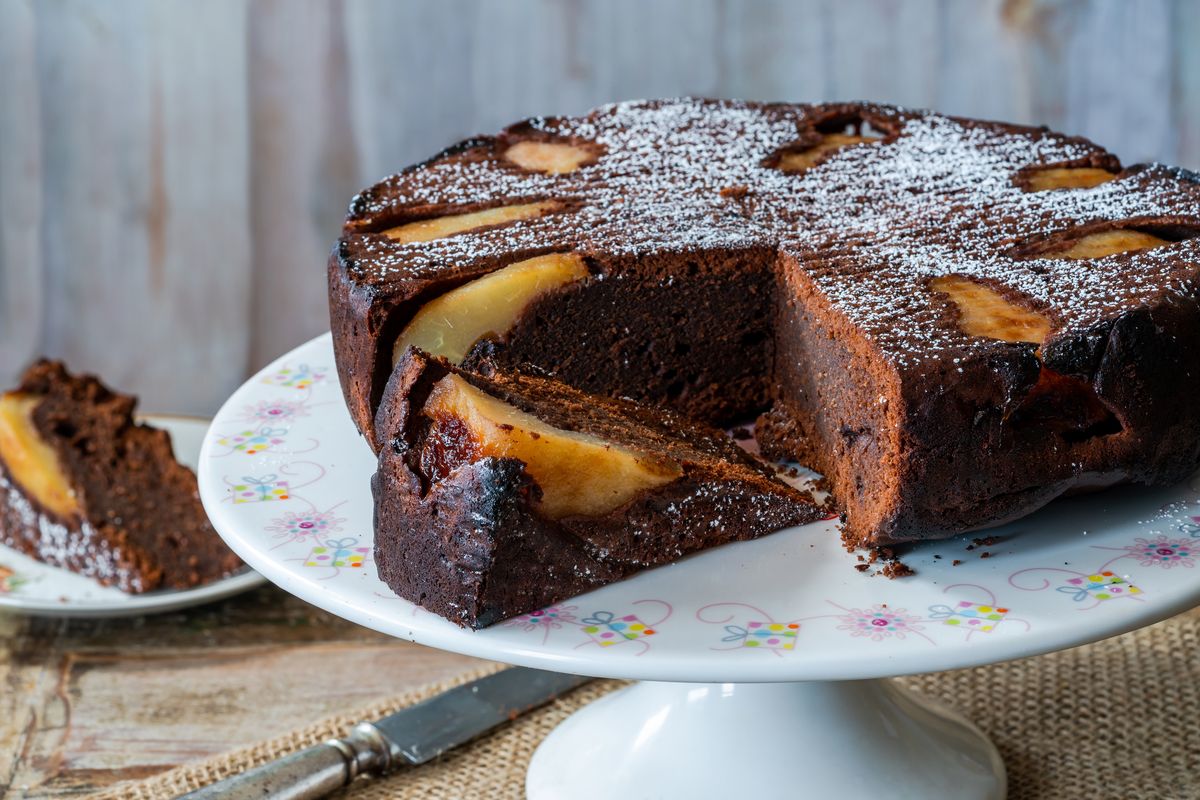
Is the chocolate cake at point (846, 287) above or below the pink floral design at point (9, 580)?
above

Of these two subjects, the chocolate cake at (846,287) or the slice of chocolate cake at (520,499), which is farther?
the chocolate cake at (846,287)

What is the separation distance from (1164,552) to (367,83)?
10.6 feet

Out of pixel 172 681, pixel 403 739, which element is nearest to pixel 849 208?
pixel 403 739

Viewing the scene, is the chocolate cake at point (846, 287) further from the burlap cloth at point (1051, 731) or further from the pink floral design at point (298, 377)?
the burlap cloth at point (1051, 731)

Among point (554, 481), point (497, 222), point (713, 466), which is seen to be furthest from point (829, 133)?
point (554, 481)

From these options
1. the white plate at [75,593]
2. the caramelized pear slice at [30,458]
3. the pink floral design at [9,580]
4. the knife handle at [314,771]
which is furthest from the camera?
the caramelized pear slice at [30,458]

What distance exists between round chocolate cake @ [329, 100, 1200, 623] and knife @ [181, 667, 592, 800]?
68 cm

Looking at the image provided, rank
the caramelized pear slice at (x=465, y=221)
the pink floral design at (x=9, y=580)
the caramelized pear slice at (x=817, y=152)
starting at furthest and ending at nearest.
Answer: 1. the pink floral design at (x=9, y=580)
2. the caramelized pear slice at (x=817, y=152)
3. the caramelized pear slice at (x=465, y=221)

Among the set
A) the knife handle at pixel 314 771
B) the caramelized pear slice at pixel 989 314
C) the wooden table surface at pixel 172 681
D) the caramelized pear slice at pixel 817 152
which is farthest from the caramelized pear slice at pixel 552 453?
the wooden table surface at pixel 172 681

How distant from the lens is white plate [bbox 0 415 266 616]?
3371 mm

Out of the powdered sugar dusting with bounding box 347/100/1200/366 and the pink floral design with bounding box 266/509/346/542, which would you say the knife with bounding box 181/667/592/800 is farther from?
the powdered sugar dusting with bounding box 347/100/1200/366

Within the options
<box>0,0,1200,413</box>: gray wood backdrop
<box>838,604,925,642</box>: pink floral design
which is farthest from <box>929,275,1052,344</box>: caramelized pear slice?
<box>0,0,1200,413</box>: gray wood backdrop

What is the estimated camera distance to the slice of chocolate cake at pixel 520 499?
6.68 ft

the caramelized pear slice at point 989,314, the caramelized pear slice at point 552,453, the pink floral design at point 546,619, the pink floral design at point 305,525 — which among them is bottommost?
the pink floral design at point 546,619
